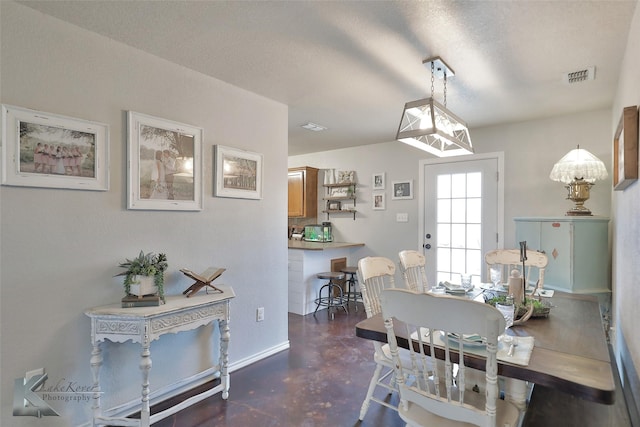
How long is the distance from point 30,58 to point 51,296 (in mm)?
1290

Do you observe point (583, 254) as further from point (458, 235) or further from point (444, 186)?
point (444, 186)

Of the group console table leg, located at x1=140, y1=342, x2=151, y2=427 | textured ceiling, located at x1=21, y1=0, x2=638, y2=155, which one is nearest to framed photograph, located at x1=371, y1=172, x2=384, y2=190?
textured ceiling, located at x1=21, y1=0, x2=638, y2=155

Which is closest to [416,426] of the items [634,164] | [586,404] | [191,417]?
[586,404]

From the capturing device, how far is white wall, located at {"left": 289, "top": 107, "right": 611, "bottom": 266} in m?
3.41

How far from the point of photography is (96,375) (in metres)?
1.88

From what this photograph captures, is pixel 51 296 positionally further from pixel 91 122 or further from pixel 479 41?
pixel 479 41

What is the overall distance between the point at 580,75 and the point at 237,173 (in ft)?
9.16

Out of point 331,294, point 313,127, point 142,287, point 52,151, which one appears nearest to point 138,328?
point 142,287

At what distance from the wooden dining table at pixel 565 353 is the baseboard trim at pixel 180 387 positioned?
4.95 ft

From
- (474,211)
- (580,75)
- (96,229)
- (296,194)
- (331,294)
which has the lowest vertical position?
(331,294)

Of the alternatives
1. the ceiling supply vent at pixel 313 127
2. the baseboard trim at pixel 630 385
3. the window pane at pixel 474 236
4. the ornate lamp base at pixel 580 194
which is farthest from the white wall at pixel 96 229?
the ornate lamp base at pixel 580 194

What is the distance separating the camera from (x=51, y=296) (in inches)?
72.6

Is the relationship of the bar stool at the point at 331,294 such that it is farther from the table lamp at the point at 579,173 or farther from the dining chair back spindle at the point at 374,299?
the table lamp at the point at 579,173

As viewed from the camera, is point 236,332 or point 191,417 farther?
point 236,332
